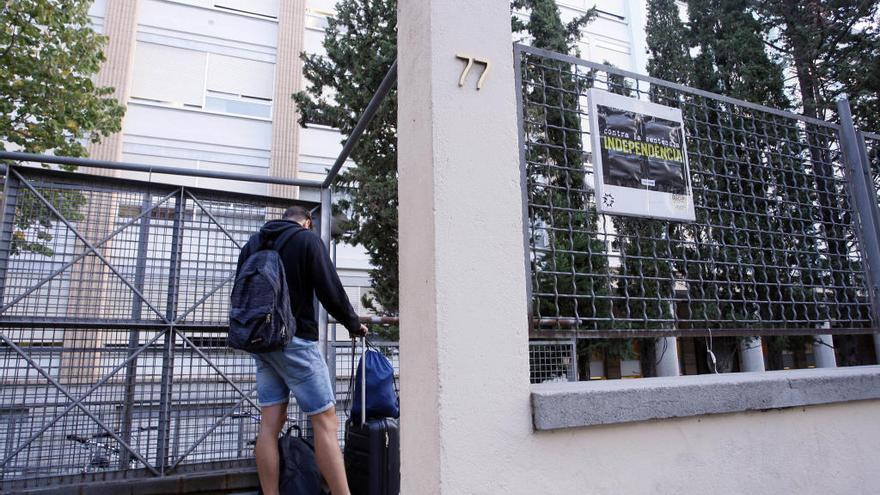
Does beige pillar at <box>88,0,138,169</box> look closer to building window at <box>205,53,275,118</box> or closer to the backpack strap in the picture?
building window at <box>205,53,275,118</box>

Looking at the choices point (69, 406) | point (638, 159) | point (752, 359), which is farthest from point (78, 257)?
point (752, 359)

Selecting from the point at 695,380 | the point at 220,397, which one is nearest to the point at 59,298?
the point at 220,397

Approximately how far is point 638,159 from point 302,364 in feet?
7.28

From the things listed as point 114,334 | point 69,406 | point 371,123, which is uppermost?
point 371,123

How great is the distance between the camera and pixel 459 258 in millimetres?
2211

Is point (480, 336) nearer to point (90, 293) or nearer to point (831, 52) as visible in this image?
point (90, 293)

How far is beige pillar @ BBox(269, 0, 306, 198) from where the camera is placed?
61.8ft

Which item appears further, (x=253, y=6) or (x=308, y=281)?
(x=253, y=6)

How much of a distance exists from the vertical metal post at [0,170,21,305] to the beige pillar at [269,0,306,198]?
1425 cm

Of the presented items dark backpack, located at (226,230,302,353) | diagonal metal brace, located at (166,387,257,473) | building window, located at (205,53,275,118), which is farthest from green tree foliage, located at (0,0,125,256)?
dark backpack, located at (226,230,302,353)

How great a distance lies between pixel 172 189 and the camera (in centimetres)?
478

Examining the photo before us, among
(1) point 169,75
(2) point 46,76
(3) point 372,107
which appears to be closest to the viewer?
(3) point 372,107

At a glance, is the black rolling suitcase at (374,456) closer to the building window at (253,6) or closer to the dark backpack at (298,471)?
the dark backpack at (298,471)

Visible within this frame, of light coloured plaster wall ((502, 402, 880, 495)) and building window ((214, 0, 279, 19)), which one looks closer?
light coloured plaster wall ((502, 402, 880, 495))
